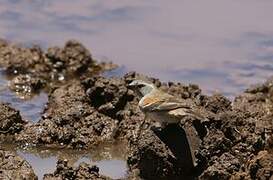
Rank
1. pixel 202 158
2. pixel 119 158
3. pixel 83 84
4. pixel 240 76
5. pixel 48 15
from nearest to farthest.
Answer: pixel 202 158 → pixel 119 158 → pixel 83 84 → pixel 240 76 → pixel 48 15

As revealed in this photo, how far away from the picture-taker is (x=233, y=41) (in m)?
16.0

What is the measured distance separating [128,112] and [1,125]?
155 cm

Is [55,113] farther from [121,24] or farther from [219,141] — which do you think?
[121,24]

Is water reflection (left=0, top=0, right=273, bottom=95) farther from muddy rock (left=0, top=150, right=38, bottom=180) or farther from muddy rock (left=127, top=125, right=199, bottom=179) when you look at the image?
muddy rock (left=0, top=150, right=38, bottom=180)

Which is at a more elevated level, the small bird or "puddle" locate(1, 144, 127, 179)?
the small bird

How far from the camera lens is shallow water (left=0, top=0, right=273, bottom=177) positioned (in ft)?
46.7

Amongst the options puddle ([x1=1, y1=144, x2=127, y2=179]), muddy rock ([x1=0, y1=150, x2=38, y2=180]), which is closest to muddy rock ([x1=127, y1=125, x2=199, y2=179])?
puddle ([x1=1, y1=144, x2=127, y2=179])

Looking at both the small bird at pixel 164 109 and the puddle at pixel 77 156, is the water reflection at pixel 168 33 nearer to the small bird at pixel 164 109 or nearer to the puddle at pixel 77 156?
the puddle at pixel 77 156

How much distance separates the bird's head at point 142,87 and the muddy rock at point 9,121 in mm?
1685

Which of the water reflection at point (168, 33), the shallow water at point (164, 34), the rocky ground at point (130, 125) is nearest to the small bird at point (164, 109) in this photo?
the rocky ground at point (130, 125)

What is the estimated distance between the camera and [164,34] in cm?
1641

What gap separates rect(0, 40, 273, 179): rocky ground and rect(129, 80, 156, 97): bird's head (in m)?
0.38

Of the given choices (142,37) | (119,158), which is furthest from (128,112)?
(142,37)

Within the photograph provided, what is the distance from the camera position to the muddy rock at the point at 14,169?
27.3 ft
